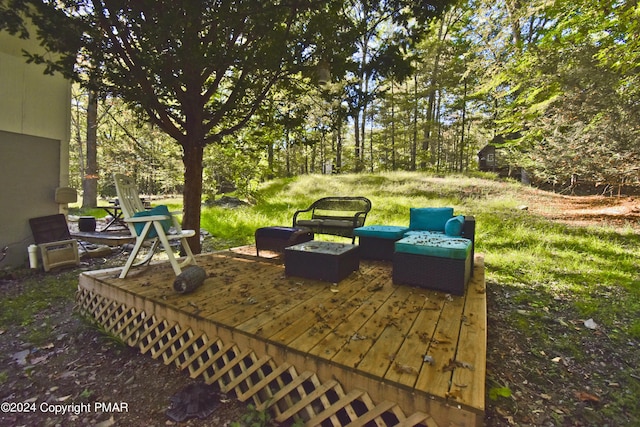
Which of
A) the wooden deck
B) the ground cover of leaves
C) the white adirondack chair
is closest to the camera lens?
the wooden deck

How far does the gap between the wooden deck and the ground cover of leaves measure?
0.59ft

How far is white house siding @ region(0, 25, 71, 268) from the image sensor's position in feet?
13.7

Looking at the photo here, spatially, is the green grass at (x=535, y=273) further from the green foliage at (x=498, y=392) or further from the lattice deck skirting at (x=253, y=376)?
the lattice deck skirting at (x=253, y=376)

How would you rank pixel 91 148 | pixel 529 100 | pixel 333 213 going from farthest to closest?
pixel 91 148, pixel 529 100, pixel 333 213

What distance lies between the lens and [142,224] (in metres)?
3.07

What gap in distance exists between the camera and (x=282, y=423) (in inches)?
66.9

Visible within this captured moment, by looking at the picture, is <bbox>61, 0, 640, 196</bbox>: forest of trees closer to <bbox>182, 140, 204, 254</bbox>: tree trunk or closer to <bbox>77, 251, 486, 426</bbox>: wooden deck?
<bbox>182, 140, 204, 254</bbox>: tree trunk

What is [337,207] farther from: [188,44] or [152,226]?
[188,44]

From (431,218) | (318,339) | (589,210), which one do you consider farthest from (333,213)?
(589,210)

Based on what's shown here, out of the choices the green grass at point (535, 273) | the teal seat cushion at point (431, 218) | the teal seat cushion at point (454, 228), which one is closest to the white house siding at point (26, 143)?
the green grass at point (535, 273)

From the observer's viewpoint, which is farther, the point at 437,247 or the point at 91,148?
the point at 91,148

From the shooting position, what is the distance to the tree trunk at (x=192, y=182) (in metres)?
4.30

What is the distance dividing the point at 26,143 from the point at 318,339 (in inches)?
211

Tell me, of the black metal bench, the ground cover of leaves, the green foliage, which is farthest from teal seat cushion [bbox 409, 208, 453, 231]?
the green foliage
